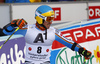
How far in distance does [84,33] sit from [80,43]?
0.31 m

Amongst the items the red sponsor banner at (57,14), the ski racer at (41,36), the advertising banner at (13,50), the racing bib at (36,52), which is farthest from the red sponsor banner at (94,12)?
the racing bib at (36,52)

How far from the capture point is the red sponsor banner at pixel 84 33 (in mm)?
7746

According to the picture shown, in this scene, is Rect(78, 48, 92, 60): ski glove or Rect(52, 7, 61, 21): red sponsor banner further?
Rect(52, 7, 61, 21): red sponsor banner

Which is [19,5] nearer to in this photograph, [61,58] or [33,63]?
[61,58]

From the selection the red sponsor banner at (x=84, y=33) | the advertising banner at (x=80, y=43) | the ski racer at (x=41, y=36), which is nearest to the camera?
the ski racer at (x=41, y=36)

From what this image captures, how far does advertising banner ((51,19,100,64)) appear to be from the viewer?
7410mm

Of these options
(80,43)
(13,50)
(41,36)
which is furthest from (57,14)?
(41,36)

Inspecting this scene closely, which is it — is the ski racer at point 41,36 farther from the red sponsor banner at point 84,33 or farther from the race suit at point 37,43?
the red sponsor banner at point 84,33

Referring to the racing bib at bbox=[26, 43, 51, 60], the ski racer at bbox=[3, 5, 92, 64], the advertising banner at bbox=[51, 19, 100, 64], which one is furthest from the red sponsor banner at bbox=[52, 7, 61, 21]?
the racing bib at bbox=[26, 43, 51, 60]

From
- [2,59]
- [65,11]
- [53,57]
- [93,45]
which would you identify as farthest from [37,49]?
[65,11]

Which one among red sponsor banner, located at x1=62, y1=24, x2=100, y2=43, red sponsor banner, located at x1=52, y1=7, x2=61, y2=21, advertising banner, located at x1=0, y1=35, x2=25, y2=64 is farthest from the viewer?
red sponsor banner, located at x1=52, y1=7, x2=61, y2=21

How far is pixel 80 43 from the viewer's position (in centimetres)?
779

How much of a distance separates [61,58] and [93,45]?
1.06 m

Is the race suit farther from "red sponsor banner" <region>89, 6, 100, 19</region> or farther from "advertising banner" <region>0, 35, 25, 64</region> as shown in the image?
"red sponsor banner" <region>89, 6, 100, 19</region>
